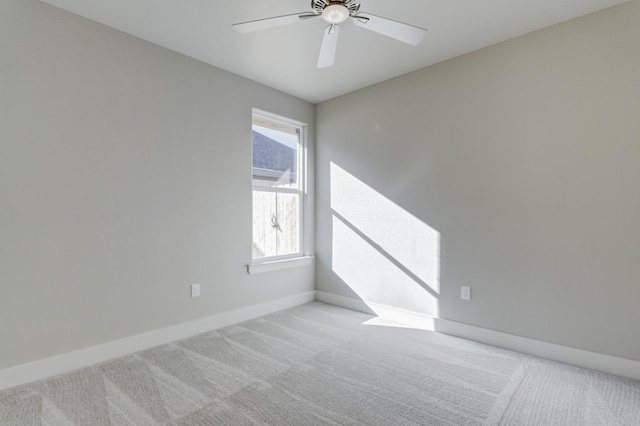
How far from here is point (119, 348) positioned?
2.45 m

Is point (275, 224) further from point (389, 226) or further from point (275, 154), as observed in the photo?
point (389, 226)

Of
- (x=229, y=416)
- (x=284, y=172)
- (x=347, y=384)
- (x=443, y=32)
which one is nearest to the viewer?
(x=229, y=416)

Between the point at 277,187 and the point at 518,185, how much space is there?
7.98ft

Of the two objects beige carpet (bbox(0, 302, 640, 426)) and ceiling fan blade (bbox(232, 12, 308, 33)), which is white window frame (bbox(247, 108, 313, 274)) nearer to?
beige carpet (bbox(0, 302, 640, 426))

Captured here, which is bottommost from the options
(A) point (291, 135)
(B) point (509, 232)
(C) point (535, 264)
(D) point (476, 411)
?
(D) point (476, 411)

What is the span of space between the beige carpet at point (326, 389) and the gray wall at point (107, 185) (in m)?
0.43

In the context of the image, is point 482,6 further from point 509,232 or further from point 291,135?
point 291,135

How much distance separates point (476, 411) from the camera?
5.88 ft

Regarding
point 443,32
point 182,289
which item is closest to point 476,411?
point 182,289

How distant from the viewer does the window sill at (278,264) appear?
11.1ft

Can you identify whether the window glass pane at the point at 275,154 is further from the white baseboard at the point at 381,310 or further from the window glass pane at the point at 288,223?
the white baseboard at the point at 381,310

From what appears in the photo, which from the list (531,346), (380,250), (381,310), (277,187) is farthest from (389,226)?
(531,346)

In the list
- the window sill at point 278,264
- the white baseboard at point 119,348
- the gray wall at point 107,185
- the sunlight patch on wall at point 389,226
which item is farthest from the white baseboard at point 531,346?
the gray wall at point 107,185

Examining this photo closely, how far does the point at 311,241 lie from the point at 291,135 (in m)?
1.37
